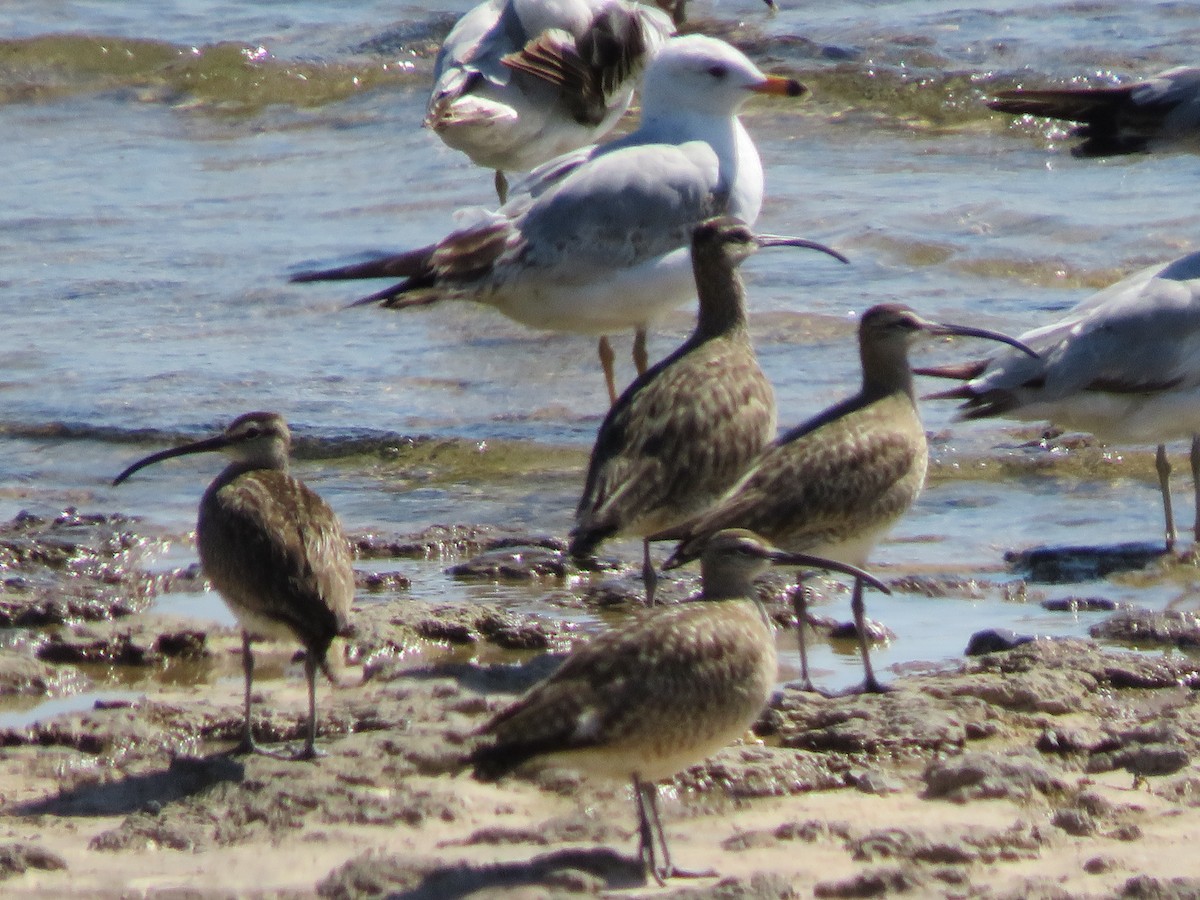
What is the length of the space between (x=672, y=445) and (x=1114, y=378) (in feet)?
8.76

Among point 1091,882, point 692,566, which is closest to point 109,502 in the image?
point 692,566

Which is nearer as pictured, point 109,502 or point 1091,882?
point 1091,882

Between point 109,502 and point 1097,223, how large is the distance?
6.79 m

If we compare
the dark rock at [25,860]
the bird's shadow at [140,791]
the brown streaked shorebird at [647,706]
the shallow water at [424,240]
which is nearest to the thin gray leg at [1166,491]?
the shallow water at [424,240]

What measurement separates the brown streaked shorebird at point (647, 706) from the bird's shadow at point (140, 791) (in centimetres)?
87

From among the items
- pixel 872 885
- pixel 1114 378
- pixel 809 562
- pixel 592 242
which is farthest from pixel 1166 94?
pixel 872 885

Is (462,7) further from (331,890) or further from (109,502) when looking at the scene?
(331,890)

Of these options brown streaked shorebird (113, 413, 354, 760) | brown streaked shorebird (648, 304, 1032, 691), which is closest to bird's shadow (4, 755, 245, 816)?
brown streaked shorebird (113, 413, 354, 760)

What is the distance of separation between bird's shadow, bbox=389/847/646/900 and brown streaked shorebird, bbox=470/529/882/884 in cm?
6

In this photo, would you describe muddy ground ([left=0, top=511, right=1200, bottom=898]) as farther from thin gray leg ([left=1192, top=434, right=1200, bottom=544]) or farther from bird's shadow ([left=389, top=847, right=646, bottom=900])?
thin gray leg ([left=1192, top=434, right=1200, bottom=544])

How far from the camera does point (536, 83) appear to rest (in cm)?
1225

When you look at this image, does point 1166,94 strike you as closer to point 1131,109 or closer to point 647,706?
point 1131,109

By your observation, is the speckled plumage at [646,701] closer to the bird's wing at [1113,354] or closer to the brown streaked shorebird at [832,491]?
the brown streaked shorebird at [832,491]

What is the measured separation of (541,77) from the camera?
1214cm
